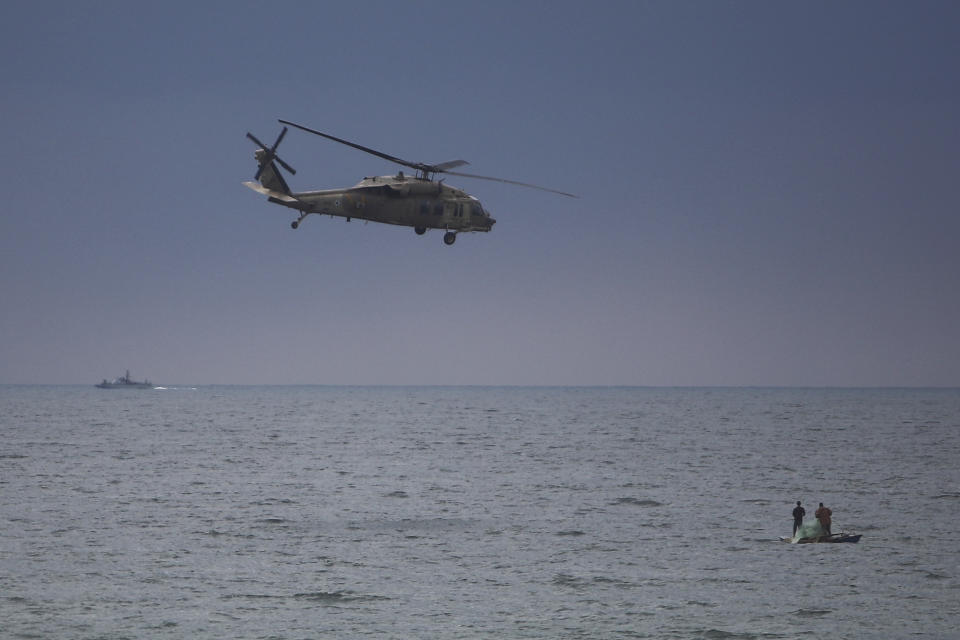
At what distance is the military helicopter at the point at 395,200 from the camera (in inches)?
2062

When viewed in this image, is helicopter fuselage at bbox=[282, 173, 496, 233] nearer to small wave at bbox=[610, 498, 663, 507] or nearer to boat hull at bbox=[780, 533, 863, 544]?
boat hull at bbox=[780, 533, 863, 544]

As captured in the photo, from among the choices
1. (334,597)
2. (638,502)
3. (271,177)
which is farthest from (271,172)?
(638,502)

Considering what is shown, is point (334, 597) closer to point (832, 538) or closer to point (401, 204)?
point (401, 204)

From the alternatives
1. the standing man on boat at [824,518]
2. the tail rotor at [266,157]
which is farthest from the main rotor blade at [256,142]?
the standing man on boat at [824,518]

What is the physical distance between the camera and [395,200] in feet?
177

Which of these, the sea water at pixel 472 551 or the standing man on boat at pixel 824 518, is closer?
the sea water at pixel 472 551

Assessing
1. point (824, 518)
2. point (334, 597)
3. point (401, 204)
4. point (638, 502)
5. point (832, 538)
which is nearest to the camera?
point (334, 597)

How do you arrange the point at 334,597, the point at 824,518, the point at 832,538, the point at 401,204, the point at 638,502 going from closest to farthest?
1. the point at 334,597
2. the point at 401,204
3. the point at 824,518
4. the point at 832,538
5. the point at 638,502

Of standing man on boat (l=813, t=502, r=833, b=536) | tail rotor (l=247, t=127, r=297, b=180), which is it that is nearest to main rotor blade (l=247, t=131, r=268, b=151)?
tail rotor (l=247, t=127, r=297, b=180)

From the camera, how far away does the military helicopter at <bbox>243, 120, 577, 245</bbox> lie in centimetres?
5238

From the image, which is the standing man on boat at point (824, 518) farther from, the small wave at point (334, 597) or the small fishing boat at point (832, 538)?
the small wave at point (334, 597)

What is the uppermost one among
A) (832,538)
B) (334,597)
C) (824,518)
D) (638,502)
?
(824,518)

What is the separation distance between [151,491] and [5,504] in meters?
12.9

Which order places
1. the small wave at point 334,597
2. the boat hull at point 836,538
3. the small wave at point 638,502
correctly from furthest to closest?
the small wave at point 638,502
the boat hull at point 836,538
the small wave at point 334,597
